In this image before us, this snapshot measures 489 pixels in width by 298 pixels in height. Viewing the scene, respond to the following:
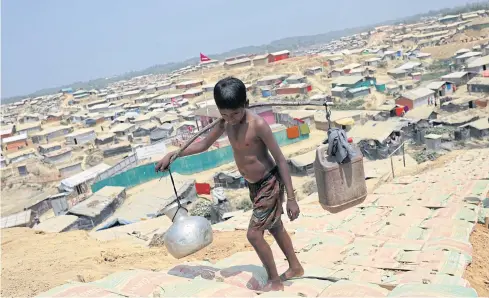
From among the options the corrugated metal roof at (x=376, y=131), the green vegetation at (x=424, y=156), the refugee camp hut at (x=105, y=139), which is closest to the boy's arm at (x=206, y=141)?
the green vegetation at (x=424, y=156)

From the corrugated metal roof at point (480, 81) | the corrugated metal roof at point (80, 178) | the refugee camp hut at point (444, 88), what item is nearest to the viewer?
the corrugated metal roof at point (80, 178)

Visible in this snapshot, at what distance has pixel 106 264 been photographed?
5.50m

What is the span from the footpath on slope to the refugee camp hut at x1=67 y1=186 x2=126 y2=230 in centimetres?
1089

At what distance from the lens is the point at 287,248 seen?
10.9 feet

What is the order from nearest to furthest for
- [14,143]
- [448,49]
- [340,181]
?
[340,181]
[14,143]
[448,49]

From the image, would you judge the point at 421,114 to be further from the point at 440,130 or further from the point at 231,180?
the point at 231,180

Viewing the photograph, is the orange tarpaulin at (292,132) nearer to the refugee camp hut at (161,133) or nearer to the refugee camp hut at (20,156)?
the refugee camp hut at (161,133)

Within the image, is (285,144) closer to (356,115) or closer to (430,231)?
(356,115)


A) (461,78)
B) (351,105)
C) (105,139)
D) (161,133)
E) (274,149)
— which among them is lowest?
(351,105)

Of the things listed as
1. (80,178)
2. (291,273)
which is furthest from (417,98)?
(291,273)

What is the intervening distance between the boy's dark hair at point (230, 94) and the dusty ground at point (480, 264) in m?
2.35

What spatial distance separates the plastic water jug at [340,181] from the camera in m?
3.92

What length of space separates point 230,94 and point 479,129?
20841 millimetres

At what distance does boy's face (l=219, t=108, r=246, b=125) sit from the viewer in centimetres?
287
